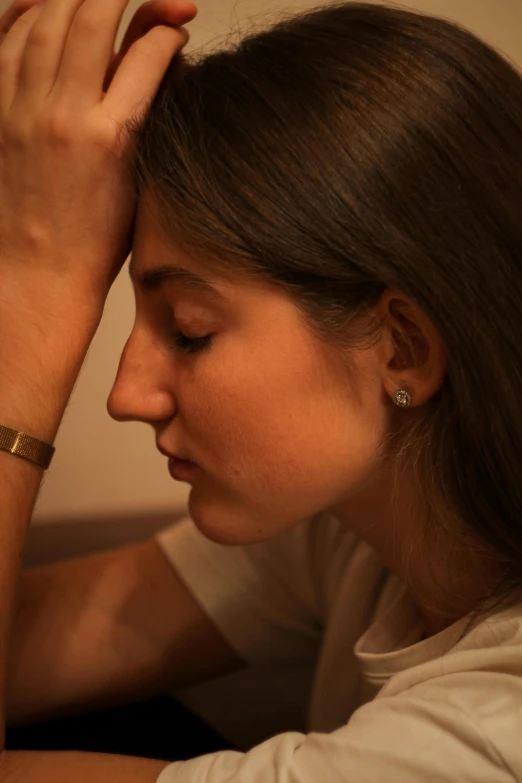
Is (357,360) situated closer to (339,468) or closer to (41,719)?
(339,468)

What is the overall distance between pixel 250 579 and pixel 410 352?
44 centimetres

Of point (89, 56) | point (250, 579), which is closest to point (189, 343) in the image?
point (89, 56)

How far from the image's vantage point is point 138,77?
2.04 ft

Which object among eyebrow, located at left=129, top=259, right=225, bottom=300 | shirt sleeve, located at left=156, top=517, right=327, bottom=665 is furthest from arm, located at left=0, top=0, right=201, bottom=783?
shirt sleeve, located at left=156, top=517, right=327, bottom=665

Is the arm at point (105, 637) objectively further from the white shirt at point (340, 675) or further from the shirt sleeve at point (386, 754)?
the shirt sleeve at point (386, 754)

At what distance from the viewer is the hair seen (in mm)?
506

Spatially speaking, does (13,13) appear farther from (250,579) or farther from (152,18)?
(250,579)

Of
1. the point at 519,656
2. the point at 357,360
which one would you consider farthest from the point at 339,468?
the point at 519,656

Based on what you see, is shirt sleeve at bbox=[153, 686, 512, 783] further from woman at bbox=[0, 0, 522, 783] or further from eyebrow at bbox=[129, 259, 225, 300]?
eyebrow at bbox=[129, 259, 225, 300]

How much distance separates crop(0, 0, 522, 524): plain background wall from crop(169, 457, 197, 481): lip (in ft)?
1.40

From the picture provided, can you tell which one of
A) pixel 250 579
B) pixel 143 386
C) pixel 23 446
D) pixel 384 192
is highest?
pixel 384 192

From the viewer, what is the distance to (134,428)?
3.60 ft

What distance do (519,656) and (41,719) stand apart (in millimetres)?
617

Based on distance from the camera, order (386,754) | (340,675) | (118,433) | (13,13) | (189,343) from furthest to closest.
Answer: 1. (118,433)
2. (340,675)
3. (13,13)
4. (189,343)
5. (386,754)
